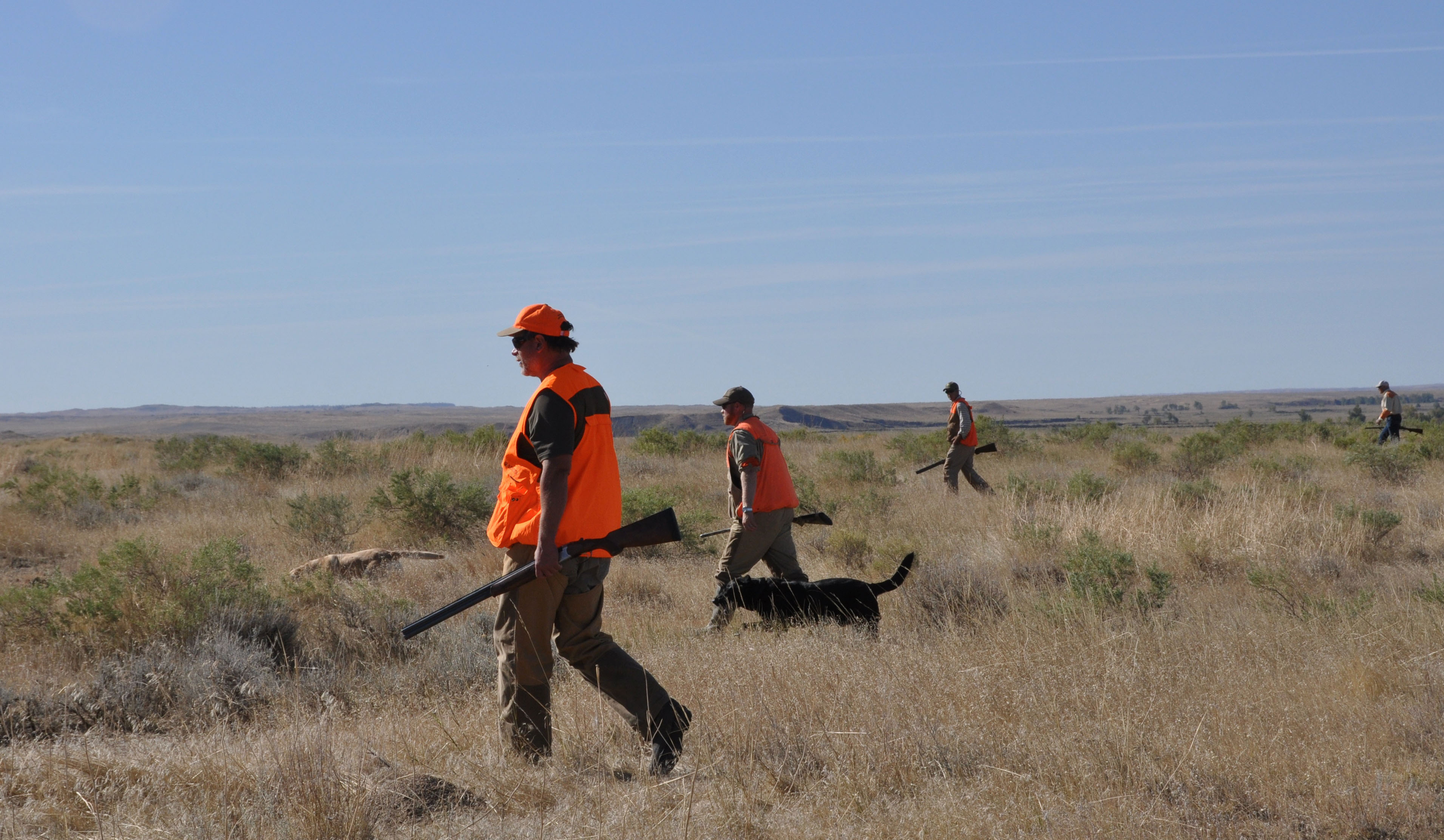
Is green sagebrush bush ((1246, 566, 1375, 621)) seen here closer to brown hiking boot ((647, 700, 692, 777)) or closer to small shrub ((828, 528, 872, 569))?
small shrub ((828, 528, 872, 569))

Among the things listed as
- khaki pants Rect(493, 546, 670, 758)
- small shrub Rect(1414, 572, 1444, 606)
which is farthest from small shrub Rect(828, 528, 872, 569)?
khaki pants Rect(493, 546, 670, 758)

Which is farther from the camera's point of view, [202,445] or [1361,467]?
[202,445]

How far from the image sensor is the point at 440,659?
19.9ft

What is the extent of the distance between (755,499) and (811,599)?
0.82 m

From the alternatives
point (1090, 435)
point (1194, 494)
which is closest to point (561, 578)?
point (1194, 494)

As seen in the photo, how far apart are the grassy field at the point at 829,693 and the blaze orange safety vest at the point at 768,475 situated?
3.02 ft

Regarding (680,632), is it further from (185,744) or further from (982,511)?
(982,511)

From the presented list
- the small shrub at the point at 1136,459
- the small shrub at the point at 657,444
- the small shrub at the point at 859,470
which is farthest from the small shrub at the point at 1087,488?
the small shrub at the point at 657,444

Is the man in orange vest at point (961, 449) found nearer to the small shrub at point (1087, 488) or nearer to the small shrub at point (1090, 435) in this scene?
the small shrub at point (1087, 488)

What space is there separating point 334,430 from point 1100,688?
116949 millimetres

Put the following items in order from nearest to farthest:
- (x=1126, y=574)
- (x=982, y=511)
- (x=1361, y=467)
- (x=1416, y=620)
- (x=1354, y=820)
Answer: (x=1354, y=820) < (x=1416, y=620) < (x=1126, y=574) < (x=982, y=511) < (x=1361, y=467)

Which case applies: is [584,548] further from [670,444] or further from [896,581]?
[670,444]

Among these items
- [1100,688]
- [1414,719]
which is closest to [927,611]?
[1100,688]

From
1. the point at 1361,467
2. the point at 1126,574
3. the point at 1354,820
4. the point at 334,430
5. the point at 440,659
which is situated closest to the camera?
the point at 1354,820
